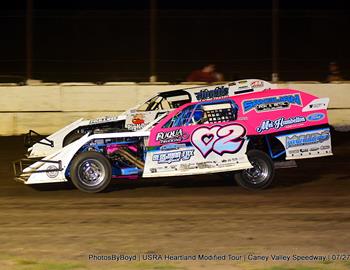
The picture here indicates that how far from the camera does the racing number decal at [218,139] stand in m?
11.1

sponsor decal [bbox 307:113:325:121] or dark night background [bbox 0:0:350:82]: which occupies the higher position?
dark night background [bbox 0:0:350:82]

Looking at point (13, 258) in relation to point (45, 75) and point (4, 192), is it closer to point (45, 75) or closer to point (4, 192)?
point (4, 192)

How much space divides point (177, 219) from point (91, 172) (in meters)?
2.36

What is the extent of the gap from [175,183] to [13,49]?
1705cm

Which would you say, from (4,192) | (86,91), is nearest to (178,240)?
(4,192)

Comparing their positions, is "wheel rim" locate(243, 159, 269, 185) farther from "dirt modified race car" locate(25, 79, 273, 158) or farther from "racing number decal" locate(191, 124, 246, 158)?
"dirt modified race car" locate(25, 79, 273, 158)

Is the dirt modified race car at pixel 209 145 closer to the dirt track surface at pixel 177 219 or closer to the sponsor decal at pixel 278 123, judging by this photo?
the sponsor decal at pixel 278 123

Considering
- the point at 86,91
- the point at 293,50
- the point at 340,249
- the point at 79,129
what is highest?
the point at 293,50

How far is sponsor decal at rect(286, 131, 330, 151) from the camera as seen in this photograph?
37.7 feet

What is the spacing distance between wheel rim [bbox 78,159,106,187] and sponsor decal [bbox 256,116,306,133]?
8.03ft

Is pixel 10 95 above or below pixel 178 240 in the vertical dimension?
above

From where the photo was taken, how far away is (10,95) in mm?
17922

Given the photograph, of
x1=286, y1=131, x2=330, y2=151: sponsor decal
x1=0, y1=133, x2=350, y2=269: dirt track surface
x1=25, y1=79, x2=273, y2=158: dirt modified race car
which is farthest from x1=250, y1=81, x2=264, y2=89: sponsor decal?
x1=286, y1=131, x2=330, y2=151: sponsor decal

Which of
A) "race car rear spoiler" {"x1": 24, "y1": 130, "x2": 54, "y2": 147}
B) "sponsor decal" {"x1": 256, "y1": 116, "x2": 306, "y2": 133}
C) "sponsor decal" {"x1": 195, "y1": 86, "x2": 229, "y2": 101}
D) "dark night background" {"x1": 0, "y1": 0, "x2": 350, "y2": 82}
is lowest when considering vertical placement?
"race car rear spoiler" {"x1": 24, "y1": 130, "x2": 54, "y2": 147}
